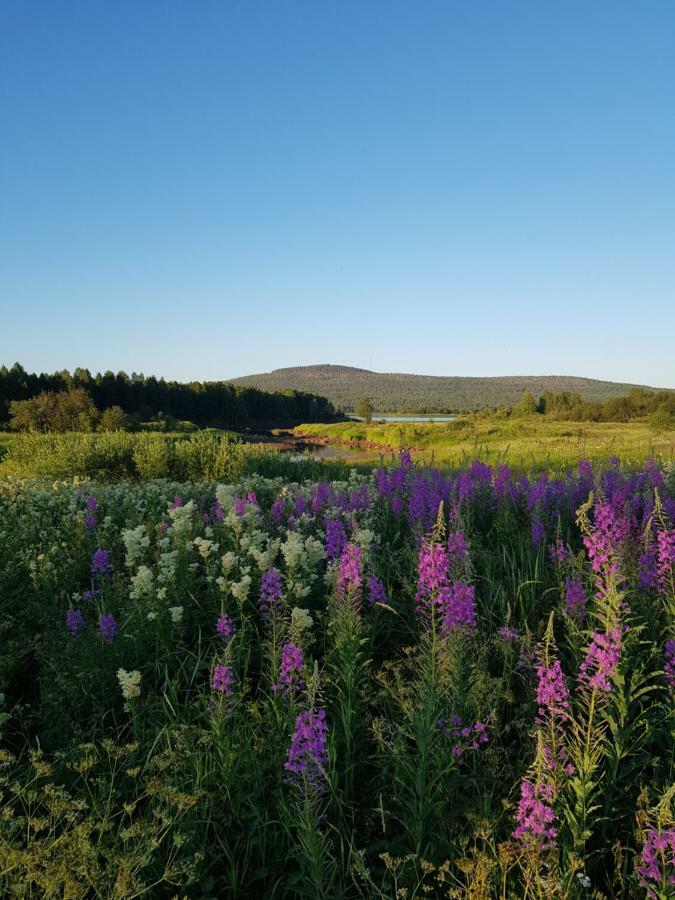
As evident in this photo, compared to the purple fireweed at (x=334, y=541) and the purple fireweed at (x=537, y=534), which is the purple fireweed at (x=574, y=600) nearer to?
the purple fireweed at (x=537, y=534)

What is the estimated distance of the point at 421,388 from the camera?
15688 cm

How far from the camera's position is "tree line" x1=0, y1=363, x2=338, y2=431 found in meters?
42.2

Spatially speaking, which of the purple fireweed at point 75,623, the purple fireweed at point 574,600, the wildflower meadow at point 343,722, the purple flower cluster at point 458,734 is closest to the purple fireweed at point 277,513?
the wildflower meadow at point 343,722

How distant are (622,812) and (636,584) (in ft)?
5.88

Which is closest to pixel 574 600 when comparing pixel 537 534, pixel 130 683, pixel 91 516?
pixel 537 534

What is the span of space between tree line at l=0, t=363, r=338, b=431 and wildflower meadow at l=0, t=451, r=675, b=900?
3598 centimetres

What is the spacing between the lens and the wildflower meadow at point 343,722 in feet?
6.23

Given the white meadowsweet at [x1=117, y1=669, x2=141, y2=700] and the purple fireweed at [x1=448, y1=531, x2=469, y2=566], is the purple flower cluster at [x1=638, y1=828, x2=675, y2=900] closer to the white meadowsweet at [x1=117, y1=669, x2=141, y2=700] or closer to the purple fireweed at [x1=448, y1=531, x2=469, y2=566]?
the purple fireweed at [x1=448, y1=531, x2=469, y2=566]

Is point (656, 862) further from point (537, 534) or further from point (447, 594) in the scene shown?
point (537, 534)

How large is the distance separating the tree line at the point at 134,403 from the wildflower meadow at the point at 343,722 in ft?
118

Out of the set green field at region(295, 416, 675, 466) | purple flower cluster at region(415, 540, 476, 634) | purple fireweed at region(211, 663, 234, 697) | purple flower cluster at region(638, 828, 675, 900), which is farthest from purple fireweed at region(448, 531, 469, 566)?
green field at region(295, 416, 675, 466)

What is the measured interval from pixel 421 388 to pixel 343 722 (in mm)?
157190

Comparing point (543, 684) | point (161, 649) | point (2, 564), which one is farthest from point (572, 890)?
point (2, 564)

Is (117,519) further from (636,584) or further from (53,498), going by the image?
(636,584)
